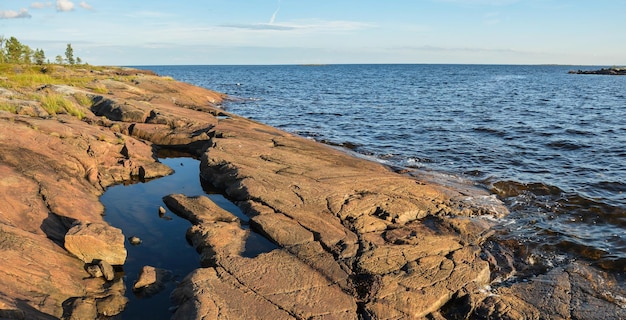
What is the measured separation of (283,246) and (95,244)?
204 inches

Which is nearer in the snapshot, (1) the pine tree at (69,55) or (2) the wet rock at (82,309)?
(2) the wet rock at (82,309)

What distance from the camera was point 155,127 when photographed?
986 inches

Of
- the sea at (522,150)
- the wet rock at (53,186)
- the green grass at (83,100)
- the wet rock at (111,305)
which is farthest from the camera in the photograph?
the green grass at (83,100)

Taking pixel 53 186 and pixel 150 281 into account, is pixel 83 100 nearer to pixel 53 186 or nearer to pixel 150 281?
pixel 53 186

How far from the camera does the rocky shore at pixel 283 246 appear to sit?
9141 mm

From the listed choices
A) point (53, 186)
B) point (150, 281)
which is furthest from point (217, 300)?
point (53, 186)

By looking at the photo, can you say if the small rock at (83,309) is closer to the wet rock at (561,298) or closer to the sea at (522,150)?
the wet rock at (561,298)

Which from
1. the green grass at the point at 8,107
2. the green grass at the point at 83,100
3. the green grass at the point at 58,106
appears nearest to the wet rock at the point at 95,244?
the green grass at the point at 8,107

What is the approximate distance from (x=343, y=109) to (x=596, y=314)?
41349 mm

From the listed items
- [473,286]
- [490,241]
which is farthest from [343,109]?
[473,286]

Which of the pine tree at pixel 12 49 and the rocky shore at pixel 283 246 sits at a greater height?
the pine tree at pixel 12 49

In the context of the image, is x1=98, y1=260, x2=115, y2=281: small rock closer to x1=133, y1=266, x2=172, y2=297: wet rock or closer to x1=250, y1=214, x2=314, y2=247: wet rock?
x1=133, y1=266, x2=172, y2=297: wet rock

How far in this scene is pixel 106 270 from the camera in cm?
1039

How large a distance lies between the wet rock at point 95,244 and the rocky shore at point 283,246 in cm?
4
